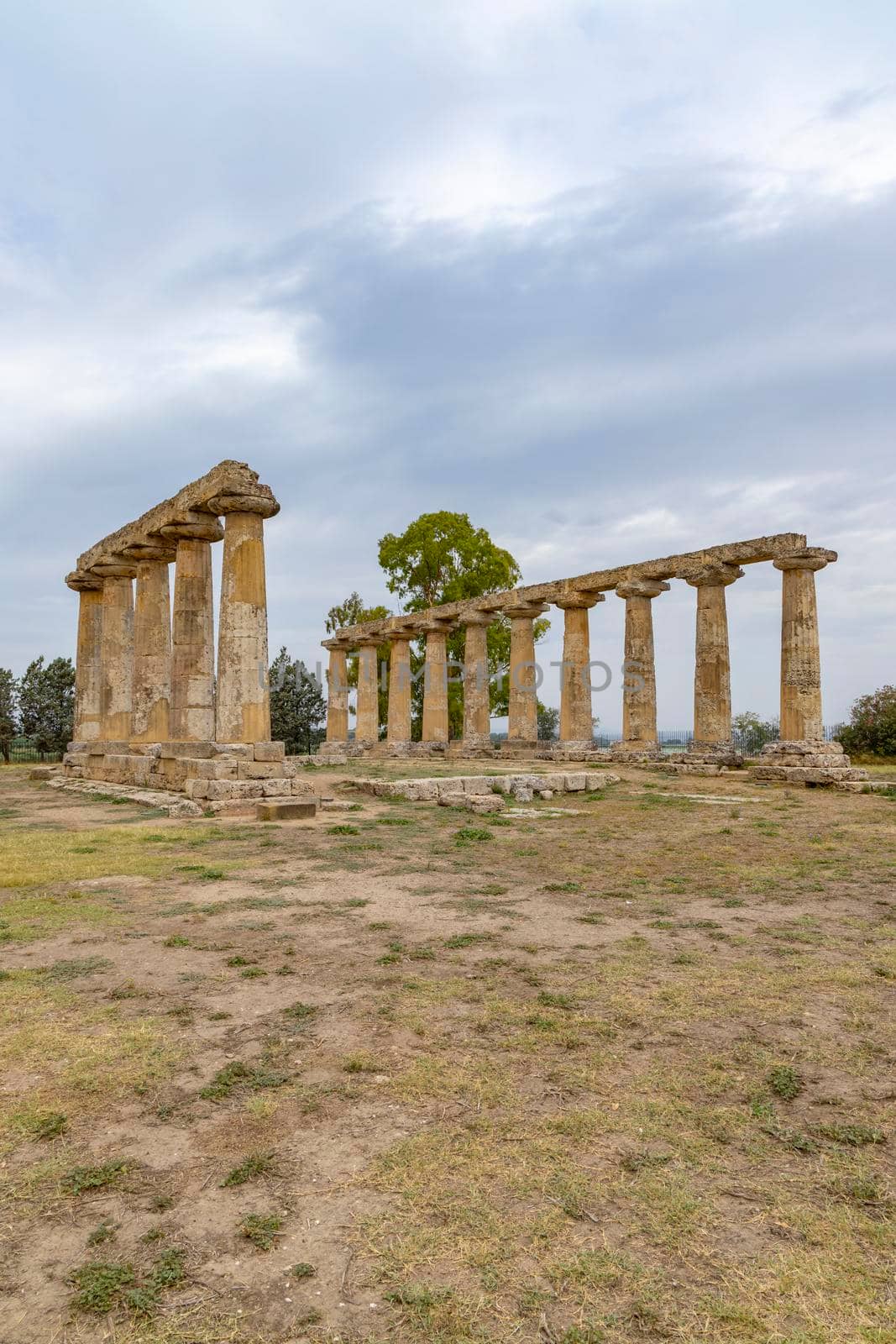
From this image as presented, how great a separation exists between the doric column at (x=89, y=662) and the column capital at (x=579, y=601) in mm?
17197

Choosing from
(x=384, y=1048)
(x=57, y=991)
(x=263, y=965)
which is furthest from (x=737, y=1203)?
(x=57, y=991)

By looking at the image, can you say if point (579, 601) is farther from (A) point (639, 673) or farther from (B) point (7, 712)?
(B) point (7, 712)

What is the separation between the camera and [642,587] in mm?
29188

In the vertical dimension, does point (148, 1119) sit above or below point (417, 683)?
below

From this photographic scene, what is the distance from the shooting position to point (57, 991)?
5188 millimetres

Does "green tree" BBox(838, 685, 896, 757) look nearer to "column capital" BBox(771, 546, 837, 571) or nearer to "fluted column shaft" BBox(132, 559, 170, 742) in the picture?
"column capital" BBox(771, 546, 837, 571)

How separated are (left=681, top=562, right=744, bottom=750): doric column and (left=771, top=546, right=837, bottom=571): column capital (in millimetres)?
2678

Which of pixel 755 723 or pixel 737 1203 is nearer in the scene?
pixel 737 1203

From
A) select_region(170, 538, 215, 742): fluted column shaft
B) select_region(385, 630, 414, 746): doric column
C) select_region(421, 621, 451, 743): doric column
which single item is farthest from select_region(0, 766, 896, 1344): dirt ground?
select_region(385, 630, 414, 746): doric column

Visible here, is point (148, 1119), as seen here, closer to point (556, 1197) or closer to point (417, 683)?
point (556, 1197)

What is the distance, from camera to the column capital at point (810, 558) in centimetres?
2347

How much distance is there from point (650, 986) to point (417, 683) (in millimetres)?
38366

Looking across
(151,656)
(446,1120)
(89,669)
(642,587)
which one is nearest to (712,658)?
(642,587)

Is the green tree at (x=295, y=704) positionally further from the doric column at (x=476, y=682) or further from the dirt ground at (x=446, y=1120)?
the dirt ground at (x=446, y=1120)
